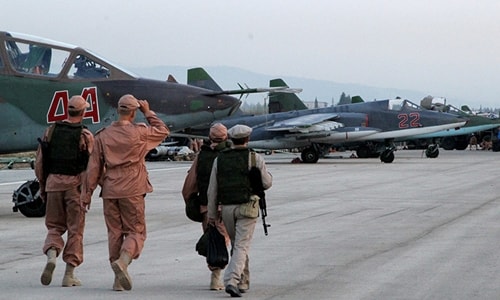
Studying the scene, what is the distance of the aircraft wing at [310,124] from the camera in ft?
120

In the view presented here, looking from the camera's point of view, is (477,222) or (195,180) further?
(477,222)

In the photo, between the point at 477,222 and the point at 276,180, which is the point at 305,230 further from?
the point at 276,180

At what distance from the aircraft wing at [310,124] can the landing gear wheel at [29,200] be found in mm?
21814

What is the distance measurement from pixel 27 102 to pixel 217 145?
591 centimetres

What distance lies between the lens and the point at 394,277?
30.6ft

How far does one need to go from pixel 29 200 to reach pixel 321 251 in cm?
559

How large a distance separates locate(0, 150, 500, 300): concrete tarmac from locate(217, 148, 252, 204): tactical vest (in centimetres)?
80

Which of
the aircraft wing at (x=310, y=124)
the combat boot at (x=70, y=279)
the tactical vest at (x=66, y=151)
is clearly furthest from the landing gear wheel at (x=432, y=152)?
the combat boot at (x=70, y=279)

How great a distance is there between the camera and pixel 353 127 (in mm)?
37438

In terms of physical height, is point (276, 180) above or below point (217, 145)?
below

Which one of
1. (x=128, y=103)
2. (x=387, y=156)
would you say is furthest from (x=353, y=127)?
(x=128, y=103)

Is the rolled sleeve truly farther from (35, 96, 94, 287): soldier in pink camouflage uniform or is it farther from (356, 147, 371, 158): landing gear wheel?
(356, 147, 371, 158): landing gear wheel

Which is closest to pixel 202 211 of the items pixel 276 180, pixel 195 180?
pixel 195 180

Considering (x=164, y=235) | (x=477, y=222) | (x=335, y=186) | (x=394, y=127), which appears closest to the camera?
(x=164, y=235)
